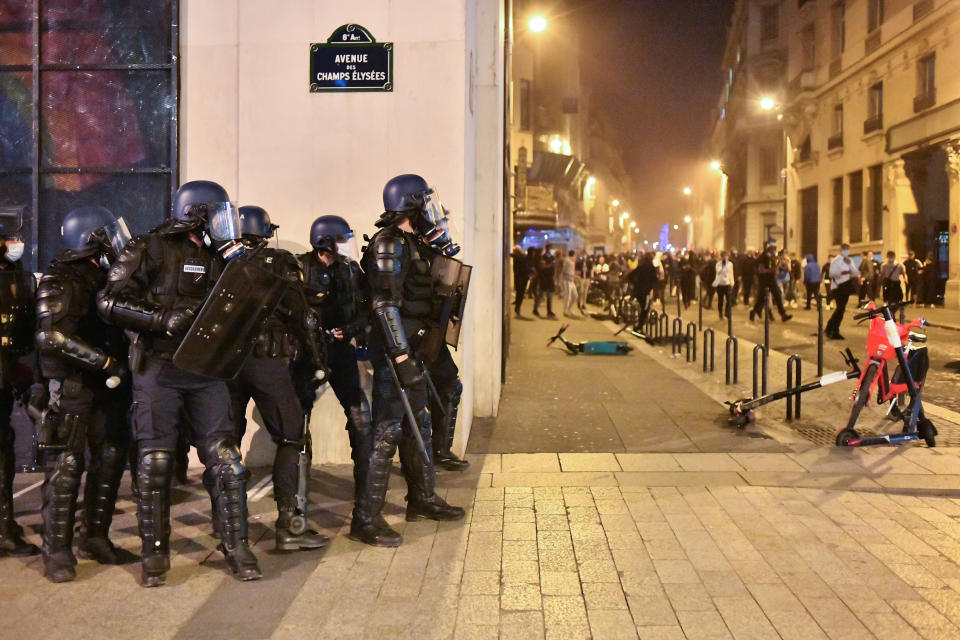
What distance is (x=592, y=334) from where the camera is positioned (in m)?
16.5

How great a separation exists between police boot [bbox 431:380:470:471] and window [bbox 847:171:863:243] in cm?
3143

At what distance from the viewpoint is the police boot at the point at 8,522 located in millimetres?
4520

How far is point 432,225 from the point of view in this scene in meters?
4.92

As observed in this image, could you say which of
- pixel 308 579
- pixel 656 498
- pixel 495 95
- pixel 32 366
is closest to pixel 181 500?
pixel 32 366

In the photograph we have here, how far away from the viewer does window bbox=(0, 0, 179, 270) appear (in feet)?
22.0

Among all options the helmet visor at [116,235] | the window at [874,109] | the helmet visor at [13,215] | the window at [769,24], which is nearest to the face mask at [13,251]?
the helmet visor at [116,235]

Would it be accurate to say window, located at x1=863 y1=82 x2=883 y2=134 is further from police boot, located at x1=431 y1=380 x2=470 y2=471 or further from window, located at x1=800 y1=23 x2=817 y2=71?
police boot, located at x1=431 y1=380 x2=470 y2=471

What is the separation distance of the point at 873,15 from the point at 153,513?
34.6 m

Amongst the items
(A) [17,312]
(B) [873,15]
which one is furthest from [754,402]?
(B) [873,15]

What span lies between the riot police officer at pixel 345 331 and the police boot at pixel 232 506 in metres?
0.72

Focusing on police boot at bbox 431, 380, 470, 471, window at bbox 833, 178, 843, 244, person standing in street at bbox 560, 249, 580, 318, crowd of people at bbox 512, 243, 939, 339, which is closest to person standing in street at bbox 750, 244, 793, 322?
crowd of people at bbox 512, 243, 939, 339

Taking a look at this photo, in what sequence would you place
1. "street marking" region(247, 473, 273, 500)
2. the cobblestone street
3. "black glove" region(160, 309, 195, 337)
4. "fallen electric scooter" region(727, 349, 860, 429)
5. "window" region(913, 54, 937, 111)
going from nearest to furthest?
the cobblestone street → "black glove" region(160, 309, 195, 337) → "street marking" region(247, 473, 273, 500) → "fallen electric scooter" region(727, 349, 860, 429) → "window" region(913, 54, 937, 111)

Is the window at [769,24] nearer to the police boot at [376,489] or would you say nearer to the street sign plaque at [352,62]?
the street sign plaque at [352,62]

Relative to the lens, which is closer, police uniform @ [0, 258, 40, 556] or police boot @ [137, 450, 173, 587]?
police boot @ [137, 450, 173, 587]
